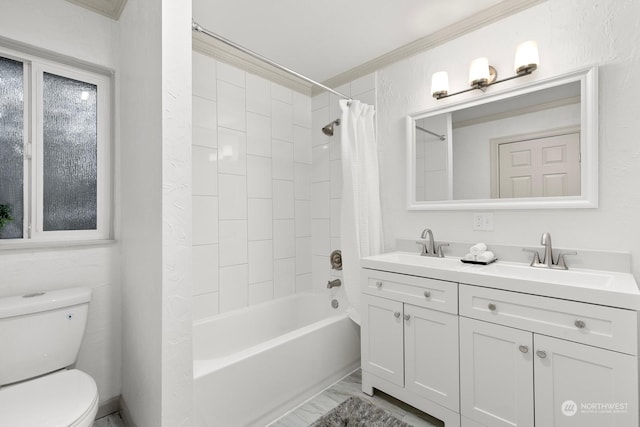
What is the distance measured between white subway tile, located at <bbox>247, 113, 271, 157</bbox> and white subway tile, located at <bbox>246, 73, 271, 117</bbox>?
0.19 feet

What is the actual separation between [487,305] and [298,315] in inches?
69.7

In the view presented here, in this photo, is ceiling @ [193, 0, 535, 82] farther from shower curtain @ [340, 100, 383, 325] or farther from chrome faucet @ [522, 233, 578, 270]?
chrome faucet @ [522, 233, 578, 270]

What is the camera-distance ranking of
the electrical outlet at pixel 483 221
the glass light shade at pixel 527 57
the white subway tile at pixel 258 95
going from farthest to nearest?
1. the white subway tile at pixel 258 95
2. the electrical outlet at pixel 483 221
3. the glass light shade at pixel 527 57

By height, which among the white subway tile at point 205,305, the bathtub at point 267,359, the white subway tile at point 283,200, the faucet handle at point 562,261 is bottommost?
the bathtub at point 267,359

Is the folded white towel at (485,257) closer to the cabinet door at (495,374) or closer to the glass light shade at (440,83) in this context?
the cabinet door at (495,374)

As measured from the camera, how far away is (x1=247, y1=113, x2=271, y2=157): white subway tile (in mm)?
2539

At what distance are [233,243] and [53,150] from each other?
4.08 ft

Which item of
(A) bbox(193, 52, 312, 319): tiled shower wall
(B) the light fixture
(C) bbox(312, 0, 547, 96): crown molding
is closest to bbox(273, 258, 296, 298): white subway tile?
(A) bbox(193, 52, 312, 319): tiled shower wall

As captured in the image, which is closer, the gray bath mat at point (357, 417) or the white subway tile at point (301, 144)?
the gray bath mat at point (357, 417)

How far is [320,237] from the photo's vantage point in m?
2.93

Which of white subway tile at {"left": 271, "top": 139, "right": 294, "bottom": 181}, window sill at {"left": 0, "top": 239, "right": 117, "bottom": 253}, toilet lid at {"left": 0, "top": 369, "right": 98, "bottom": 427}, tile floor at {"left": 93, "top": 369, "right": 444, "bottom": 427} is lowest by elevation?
tile floor at {"left": 93, "top": 369, "right": 444, "bottom": 427}

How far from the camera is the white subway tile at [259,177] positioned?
8.34ft

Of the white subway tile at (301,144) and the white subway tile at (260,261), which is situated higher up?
the white subway tile at (301,144)

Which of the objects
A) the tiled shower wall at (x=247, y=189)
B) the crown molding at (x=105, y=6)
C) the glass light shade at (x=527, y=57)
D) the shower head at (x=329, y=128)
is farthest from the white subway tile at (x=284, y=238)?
the glass light shade at (x=527, y=57)
